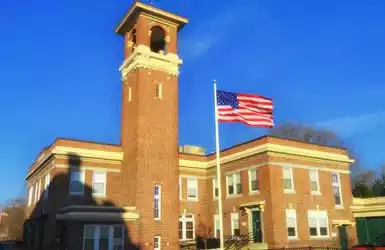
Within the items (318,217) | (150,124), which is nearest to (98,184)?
(150,124)

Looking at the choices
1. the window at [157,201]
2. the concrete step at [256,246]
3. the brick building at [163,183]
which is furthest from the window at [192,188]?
the concrete step at [256,246]

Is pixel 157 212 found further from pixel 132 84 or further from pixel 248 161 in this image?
pixel 132 84

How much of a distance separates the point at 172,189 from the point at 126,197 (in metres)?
3.97

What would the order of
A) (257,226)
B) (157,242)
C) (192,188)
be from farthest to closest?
(192,188) < (257,226) < (157,242)

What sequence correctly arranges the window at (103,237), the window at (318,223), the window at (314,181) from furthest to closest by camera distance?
the window at (314,181) → the window at (318,223) → the window at (103,237)

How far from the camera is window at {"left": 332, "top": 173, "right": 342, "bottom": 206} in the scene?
121 ft

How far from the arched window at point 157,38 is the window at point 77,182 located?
597 inches

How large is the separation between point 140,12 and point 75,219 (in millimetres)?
19559

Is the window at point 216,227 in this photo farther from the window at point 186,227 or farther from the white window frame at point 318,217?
the white window frame at point 318,217

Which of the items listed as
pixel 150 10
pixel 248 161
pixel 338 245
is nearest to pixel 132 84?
pixel 150 10

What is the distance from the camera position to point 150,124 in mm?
35250

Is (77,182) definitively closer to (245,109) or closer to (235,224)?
(235,224)

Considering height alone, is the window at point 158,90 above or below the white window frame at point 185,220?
above

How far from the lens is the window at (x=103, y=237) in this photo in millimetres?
28969
